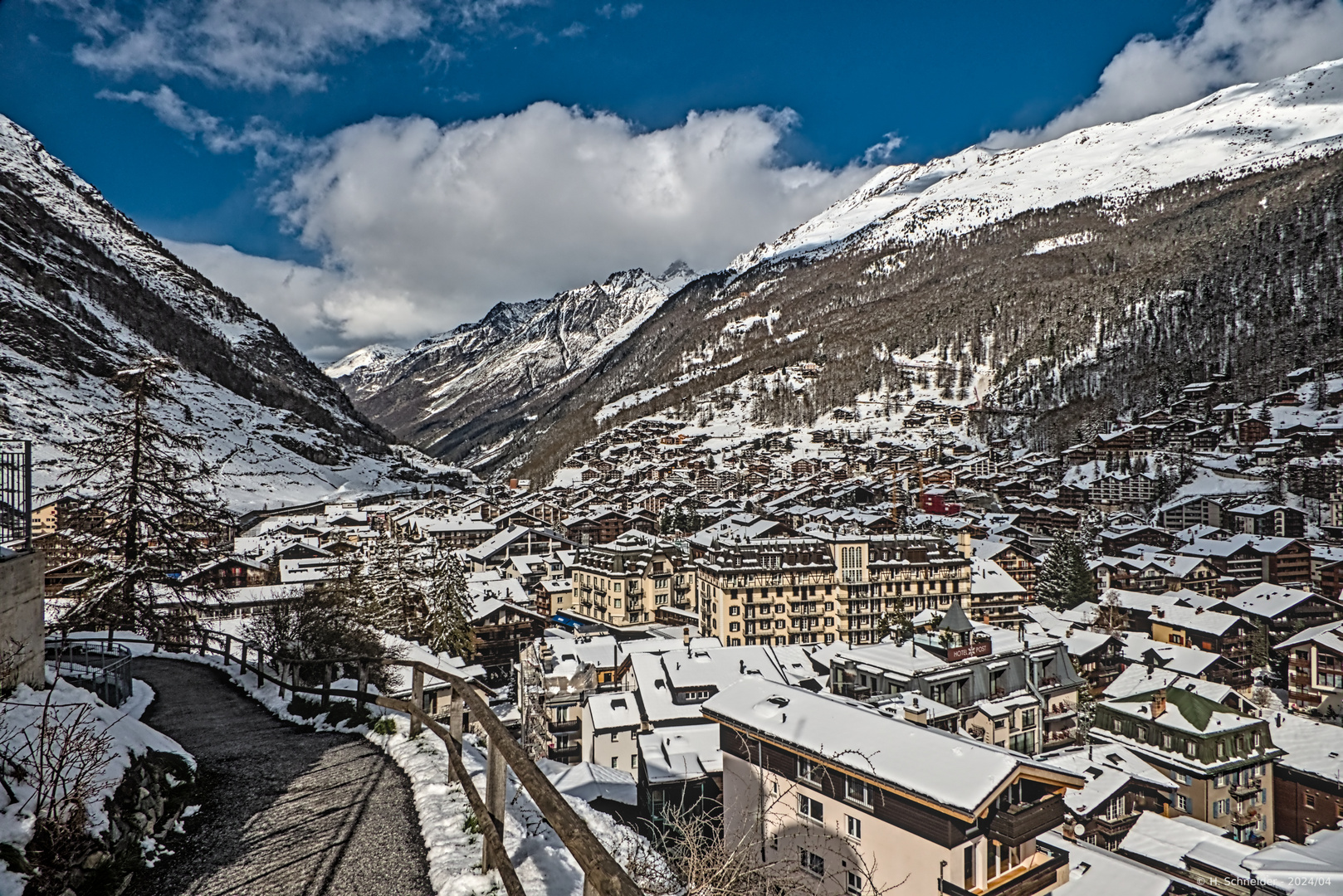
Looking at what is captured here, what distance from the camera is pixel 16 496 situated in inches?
243

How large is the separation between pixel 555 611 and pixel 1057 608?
3877cm

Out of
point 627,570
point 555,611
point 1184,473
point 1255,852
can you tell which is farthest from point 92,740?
point 1184,473

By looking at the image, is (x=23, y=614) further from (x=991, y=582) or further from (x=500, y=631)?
(x=991, y=582)

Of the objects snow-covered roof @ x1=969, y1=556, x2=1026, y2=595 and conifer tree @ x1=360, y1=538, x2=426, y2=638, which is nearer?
conifer tree @ x1=360, y1=538, x2=426, y2=638

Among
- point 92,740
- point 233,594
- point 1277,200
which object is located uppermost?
point 1277,200

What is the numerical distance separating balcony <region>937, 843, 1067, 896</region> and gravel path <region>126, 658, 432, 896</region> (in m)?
13.3

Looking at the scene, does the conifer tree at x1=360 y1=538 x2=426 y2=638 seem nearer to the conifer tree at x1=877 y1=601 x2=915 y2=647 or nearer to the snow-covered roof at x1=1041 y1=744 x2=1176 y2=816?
the conifer tree at x1=877 y1=601 x2=915 y2=647

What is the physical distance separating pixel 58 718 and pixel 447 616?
27769mm

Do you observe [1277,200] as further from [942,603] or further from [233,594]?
[233,594]

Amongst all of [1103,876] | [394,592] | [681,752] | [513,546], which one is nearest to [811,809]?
[681,752]

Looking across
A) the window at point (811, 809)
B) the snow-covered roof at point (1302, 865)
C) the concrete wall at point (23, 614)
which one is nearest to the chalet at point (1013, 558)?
the snow-covered roof at point (1302, 865)

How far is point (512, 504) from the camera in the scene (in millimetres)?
104625

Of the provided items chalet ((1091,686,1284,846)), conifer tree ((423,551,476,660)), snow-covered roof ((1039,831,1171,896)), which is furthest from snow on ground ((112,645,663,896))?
chalet ((1091,686,1284,846))

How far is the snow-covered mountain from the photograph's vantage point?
96.1 meters
